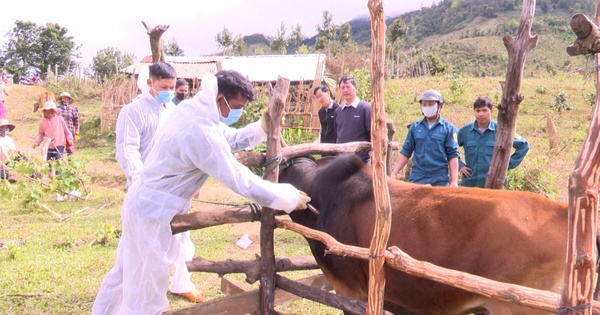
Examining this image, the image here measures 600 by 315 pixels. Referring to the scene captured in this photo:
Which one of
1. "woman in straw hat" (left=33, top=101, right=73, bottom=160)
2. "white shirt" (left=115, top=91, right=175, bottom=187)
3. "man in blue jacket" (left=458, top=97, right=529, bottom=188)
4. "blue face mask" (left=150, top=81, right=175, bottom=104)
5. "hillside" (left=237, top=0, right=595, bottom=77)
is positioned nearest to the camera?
"white shirt" (left=115, top=91, right=175, bottom=187)

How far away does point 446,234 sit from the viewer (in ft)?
9.89

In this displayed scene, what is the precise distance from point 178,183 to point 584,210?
2.42 metres

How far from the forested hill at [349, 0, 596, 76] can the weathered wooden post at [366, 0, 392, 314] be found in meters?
30.0

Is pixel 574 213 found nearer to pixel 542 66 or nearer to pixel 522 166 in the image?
pixel 522 166

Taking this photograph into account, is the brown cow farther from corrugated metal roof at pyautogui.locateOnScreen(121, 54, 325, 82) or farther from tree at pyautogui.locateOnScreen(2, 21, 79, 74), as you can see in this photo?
tree at pyautogui.locateOnScreen(2, 21, 79, 74)

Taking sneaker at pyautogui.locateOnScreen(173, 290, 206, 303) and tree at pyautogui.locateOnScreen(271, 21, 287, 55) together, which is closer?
sneaker at pyautogui.locateOnScreen(173, 290, 206, 303)

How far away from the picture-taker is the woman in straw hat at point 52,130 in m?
9.58

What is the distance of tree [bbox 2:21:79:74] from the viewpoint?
1636 inches

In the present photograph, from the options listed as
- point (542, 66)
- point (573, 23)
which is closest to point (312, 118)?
point (573, 23)

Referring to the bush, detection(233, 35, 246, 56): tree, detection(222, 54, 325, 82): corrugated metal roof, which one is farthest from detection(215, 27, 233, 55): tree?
the bush

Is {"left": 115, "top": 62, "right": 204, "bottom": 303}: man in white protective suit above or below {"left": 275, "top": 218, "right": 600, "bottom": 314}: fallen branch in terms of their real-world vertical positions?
above

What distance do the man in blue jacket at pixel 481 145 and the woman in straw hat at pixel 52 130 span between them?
306 inches

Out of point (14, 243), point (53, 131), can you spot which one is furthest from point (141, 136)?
point (53, 131)

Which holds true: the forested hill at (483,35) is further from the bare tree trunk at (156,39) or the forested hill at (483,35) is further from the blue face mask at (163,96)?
the blue face mask at (163,96)
